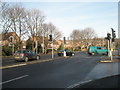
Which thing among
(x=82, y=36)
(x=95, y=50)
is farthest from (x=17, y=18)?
(x=82, y=36)

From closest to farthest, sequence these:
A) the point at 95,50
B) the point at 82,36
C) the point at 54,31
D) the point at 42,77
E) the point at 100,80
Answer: the point at 100,80
the point at 42,77
the point at 95,50
the point at 54,31
the point at 82,36

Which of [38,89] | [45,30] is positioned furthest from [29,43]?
[38,89]

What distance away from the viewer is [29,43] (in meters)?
48.0

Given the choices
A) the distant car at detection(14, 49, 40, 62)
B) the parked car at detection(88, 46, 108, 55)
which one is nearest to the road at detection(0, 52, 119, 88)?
the distant car at detection(14, 49, 40, 62)

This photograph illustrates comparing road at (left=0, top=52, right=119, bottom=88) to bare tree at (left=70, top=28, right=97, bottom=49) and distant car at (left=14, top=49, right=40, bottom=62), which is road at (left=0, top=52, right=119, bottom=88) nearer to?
distant car at (left=14, top=49, right=40, bottom=62)

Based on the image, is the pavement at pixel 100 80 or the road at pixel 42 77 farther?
the road at pixel 42 77

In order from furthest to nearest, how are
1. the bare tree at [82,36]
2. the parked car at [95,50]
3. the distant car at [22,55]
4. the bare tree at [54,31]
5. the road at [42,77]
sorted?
the bare tree at [82,36]
the bare tree at [54,31]
the parked car at [95,50]
the distant car at [22,55]
the road at [42,77]

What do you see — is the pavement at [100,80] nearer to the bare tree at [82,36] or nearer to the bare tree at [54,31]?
the bare tree at [54,31]

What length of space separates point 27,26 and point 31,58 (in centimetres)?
2653

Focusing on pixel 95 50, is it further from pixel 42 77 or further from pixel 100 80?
pixel 100 80

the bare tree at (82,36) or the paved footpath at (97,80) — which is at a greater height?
the bare tree at (82,36)

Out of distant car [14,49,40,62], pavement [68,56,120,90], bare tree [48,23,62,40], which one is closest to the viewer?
pavement [68,56,120,90]

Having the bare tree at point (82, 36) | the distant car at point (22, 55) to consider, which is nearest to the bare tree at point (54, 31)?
the bare tree at point (82, 36)

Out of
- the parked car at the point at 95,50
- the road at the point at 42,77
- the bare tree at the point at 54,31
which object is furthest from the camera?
the bare tree at the point at 54,31
